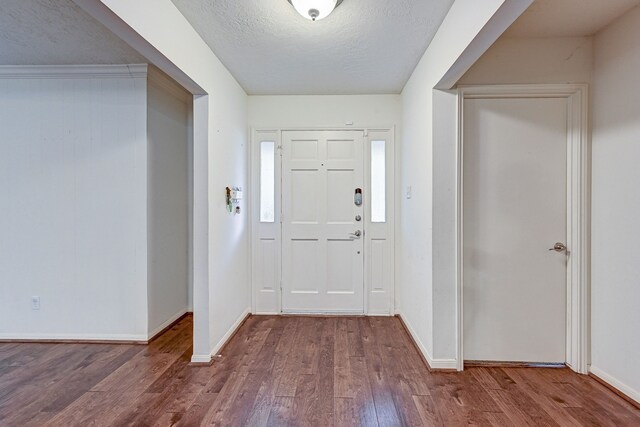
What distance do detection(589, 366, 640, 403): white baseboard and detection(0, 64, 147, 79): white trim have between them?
429 centimetres

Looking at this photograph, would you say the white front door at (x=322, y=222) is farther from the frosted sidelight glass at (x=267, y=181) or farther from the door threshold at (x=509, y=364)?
the door threshold at (x=509, y=364)

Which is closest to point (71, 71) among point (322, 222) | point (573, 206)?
point (322, 222)

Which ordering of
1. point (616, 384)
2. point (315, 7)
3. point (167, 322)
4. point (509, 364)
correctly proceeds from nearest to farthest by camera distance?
1. point (315, 7)
2. point (616, 384)
3. point (509, 364)
4. point (167, 322)

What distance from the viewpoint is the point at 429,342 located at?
234 centimetres

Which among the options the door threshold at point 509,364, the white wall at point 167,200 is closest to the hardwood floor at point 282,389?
the door threshold at point 509,364

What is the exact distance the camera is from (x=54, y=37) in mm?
2234

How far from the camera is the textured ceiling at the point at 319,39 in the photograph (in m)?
1.89

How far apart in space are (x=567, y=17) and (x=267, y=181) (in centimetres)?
283

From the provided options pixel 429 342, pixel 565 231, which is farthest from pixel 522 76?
pixel 429 342

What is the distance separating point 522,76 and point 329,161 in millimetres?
1854

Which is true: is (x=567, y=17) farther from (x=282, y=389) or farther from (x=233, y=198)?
(x=282, y=389)

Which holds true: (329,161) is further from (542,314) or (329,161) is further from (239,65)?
(542,314)

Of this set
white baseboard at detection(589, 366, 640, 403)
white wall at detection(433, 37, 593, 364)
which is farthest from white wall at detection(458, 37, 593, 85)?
white baseboard at detection(589, 366, 640, 403)

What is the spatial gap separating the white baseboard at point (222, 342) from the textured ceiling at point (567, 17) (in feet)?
10.9
